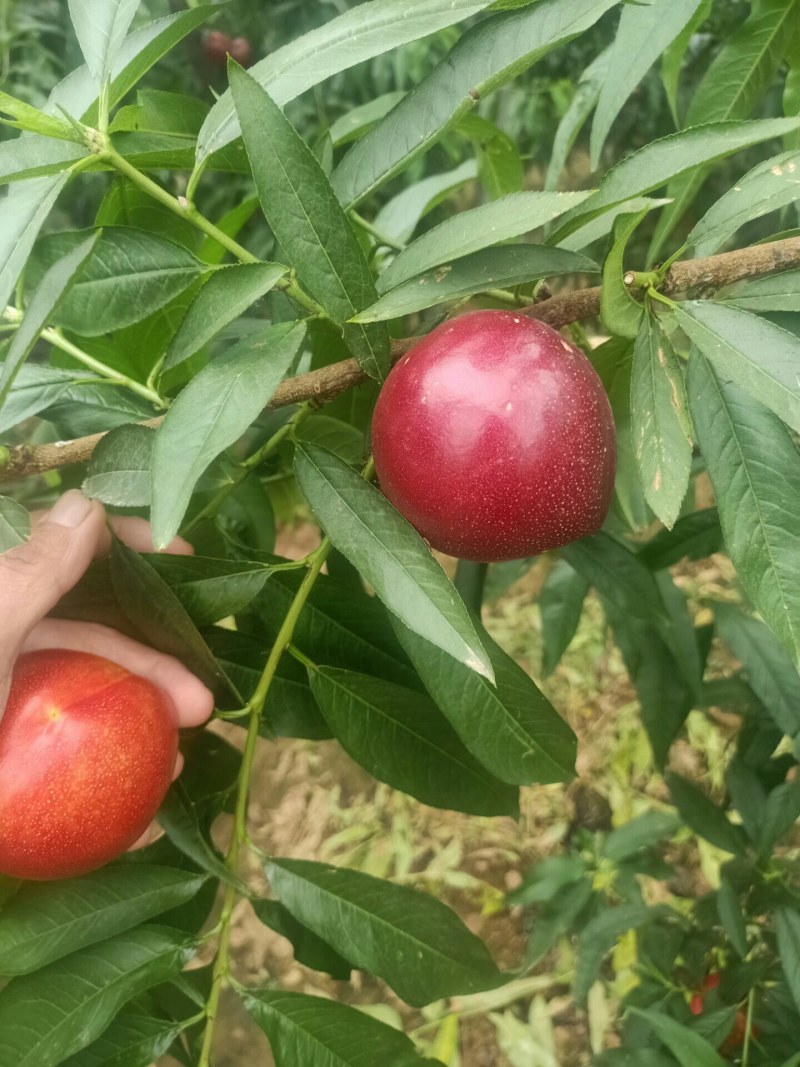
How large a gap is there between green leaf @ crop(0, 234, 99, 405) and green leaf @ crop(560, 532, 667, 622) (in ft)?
1.74

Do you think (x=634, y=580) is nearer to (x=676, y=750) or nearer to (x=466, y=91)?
(x=466, y=91)

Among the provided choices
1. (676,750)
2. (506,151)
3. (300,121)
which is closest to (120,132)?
(506,151)

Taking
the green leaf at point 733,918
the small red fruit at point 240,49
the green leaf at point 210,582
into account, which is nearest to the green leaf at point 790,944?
the green leaf at point 733,918

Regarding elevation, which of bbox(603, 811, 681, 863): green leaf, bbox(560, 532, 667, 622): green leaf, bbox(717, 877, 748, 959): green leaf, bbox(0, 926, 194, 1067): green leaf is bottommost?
bbox(603, 811, 681, 863): green leaf

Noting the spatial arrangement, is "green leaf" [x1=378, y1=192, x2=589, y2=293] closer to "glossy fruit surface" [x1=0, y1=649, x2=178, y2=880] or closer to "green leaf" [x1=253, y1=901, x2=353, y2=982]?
"glossy fruit surface" [x1=0, y1=649, x2=178, y2=880]

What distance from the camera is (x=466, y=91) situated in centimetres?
49

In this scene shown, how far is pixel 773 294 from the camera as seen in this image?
1.55 ft

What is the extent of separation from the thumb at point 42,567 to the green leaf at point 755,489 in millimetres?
470

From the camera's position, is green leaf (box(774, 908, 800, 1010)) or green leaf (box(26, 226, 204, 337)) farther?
green leaf (box(774, 908, 800, 1010))

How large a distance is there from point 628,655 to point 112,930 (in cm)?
68

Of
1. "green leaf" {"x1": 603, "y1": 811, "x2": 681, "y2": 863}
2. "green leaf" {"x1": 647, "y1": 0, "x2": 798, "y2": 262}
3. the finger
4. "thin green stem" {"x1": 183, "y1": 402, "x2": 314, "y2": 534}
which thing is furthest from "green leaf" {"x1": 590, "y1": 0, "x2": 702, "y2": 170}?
"green leaf" {"x1": 603, "y1": 811, "x2": 681, "y2": 863}

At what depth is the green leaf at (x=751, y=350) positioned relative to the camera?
0.40 meters

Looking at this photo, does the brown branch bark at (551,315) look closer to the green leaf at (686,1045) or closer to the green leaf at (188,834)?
the green leaf at (188,834)

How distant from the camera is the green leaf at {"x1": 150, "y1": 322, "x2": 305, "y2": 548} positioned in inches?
16.5
